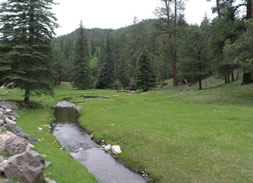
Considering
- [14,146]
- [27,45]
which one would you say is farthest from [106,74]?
[14,146]

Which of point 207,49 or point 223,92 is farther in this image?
point 207,49

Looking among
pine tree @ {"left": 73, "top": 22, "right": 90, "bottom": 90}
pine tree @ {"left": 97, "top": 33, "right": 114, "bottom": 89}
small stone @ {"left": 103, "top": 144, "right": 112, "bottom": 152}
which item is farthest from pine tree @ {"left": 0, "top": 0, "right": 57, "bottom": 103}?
pine tree @ {"left": 97, "top": 33, "right": 114, "bottom": 89}

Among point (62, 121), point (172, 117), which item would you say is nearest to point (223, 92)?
point (172, 117)

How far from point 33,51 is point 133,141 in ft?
63.7

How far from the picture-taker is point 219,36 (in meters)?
29.2

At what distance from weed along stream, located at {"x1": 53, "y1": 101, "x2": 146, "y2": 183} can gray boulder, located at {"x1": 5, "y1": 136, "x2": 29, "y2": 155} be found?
3955 millimetres

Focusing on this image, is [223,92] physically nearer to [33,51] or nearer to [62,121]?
[62,121]

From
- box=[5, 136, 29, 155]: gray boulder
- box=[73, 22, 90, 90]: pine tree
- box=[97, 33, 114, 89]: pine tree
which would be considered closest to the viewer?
box=[5, 136, 29, 155]: gray boulder

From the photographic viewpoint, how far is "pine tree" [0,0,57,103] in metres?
25.7

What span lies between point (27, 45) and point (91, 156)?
19251mm

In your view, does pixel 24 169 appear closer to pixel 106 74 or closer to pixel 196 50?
pixel 196 50

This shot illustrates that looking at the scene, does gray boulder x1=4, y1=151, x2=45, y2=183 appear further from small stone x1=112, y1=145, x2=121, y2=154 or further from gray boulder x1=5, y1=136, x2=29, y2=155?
small stone x1=112, y1=145, x2=121, y2=154

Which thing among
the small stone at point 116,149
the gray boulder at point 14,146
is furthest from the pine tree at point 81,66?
the gray boulder at point 14,146

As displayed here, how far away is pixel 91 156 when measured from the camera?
1338cm
